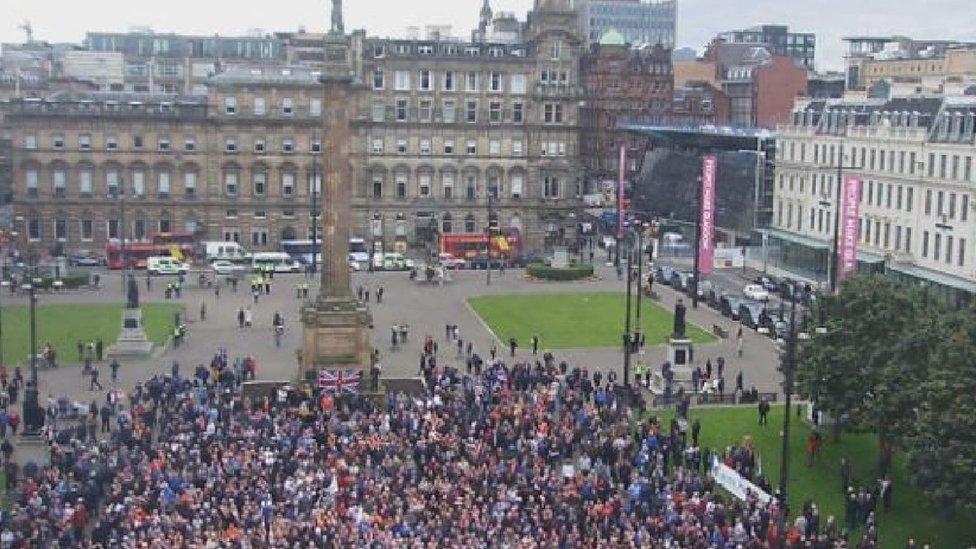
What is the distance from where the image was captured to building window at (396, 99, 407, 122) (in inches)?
4033

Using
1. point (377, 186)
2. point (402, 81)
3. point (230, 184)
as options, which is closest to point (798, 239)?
point (377, 186)

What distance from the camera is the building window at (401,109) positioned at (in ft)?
336

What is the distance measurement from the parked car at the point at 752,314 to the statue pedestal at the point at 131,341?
31.2 m

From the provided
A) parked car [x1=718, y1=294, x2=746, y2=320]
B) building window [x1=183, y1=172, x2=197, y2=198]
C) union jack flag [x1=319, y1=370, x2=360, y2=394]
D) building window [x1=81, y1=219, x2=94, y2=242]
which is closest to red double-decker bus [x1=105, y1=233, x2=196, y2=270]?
building window [x1=81, y1=219, x2=94, y2=242]

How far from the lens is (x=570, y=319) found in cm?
7119

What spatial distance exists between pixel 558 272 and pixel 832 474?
46.3 meters

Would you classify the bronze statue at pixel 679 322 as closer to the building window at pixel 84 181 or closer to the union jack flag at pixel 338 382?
the union jack flag at pixel 338 382

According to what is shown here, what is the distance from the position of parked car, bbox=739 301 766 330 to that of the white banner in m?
29.6

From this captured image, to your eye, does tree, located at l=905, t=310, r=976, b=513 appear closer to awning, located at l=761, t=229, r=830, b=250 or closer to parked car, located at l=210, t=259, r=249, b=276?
awning, located at l=761, t=229, r=830, b=250

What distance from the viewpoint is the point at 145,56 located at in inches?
5955

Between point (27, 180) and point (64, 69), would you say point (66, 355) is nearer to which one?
point (27, 180)

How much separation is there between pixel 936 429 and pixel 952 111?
44254 millimetres

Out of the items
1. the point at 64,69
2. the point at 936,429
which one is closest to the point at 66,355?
the point at 936,429

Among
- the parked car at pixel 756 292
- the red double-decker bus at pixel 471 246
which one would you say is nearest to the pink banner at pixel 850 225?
the parked car at pixel 756 292
